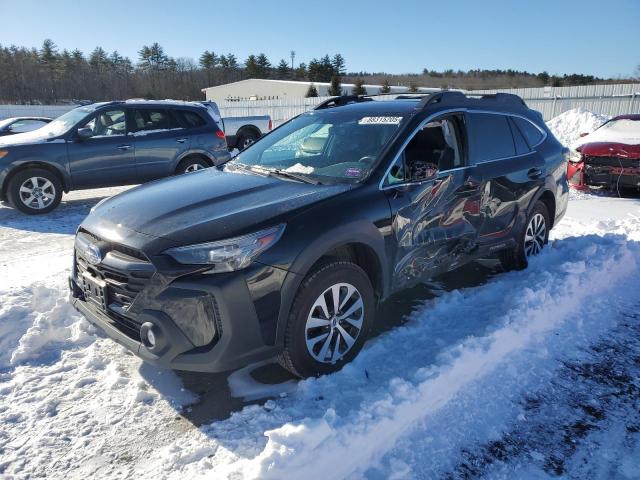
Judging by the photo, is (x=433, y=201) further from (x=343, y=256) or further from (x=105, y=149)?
(x=105, y=149)

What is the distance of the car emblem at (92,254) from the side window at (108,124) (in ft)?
19.5

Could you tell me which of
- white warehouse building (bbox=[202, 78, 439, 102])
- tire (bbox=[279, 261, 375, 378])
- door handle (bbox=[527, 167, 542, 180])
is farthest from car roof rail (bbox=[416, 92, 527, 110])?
white warehouse building (bbox=[202, 78, 439, 102])

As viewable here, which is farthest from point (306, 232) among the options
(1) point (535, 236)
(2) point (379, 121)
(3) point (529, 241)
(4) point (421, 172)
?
(1) point (535, 236)

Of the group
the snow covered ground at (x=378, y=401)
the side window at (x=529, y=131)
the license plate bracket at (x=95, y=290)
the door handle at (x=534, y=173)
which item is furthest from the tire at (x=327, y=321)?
the side window at (x=529, y=131)

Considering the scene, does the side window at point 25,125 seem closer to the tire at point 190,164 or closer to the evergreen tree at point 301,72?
the tire at point 190,164

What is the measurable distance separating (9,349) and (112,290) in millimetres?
1255

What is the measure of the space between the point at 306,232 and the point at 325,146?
4.47 feet

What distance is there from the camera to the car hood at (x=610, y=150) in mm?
9188

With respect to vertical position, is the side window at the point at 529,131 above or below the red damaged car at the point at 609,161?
above

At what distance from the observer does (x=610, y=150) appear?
371 inches

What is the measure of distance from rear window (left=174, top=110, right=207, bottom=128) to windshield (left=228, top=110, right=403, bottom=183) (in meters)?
5.06

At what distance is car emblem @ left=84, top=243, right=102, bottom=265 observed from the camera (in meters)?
2.97

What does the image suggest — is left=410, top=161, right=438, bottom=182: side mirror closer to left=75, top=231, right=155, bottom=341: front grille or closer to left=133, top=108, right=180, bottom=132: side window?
left=75, top=231, right=155, bottom=341: front grille

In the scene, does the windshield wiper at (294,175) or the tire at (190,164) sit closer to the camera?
the windshield wiper at (294,175)
